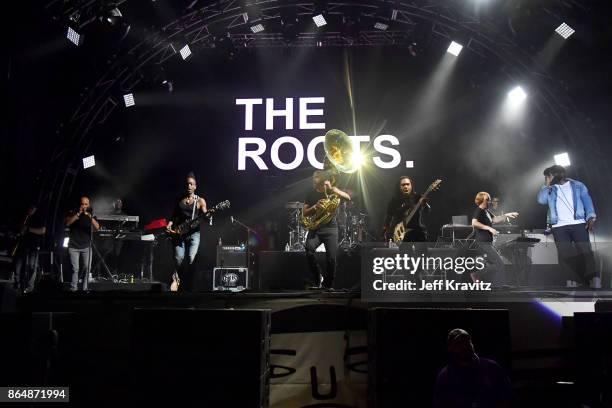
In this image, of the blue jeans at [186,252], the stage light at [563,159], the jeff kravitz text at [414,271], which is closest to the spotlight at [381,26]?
the stage light at [563,159]

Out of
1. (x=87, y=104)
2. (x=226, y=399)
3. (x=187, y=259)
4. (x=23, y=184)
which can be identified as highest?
(x=87, y=104)

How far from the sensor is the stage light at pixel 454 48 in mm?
12547

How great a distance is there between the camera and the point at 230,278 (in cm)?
1131

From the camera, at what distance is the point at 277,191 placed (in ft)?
45.2

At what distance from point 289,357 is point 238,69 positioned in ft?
34.8

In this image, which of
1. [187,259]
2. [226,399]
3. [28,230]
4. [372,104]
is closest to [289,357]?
[226,399]

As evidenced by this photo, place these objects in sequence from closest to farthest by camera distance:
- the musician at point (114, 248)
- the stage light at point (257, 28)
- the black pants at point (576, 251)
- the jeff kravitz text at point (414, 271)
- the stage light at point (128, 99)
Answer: the jeff kravitz text at point (414, 271) < the black pants at point (576, 251) < the musician at point (114, 248) < the stage light at point (257, 28) < the stage light at point (128, 99)

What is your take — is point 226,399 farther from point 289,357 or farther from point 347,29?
point 347,29

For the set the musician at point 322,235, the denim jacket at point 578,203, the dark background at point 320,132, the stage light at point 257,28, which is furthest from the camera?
the dark background at point 320,132

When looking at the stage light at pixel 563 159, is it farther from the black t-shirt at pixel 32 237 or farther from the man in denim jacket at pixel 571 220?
the black t-shirt at pixel 32 237

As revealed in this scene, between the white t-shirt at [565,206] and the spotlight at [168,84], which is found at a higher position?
the spotlight at [168,84]

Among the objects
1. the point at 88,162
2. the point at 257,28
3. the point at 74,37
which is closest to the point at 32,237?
the point at 88,162

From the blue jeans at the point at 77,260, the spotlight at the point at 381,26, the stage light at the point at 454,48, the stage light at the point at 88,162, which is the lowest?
the blue jeans at the point at 77,260

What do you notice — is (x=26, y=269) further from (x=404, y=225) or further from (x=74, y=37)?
(x=404, y=225)
